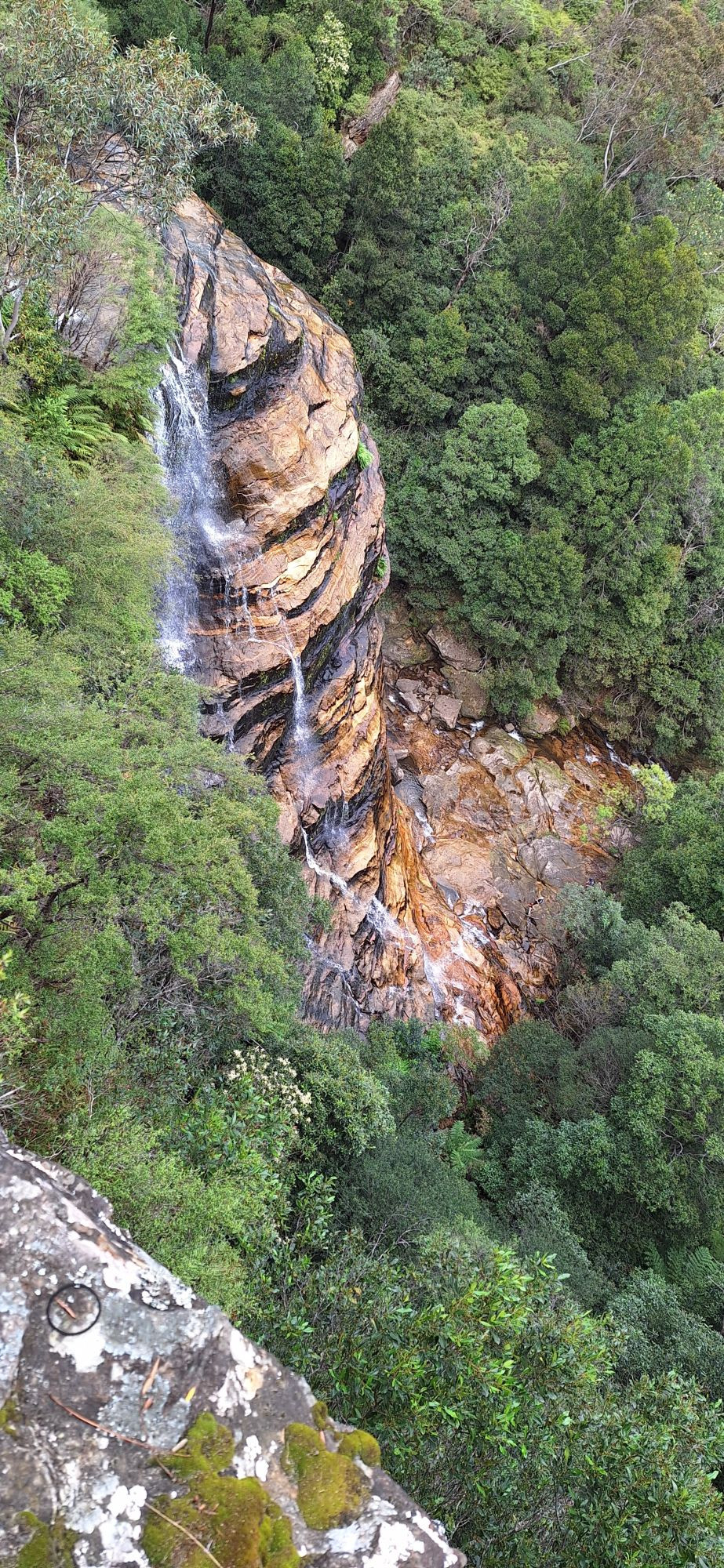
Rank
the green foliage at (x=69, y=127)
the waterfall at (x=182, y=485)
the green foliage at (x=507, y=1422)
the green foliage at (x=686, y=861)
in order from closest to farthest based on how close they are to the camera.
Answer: the green foliage at (x=507, y=1422) < the green foliage at (x=69, y=127) < the waterfall at (x=182, y=485) < the green foliage at (x=686, y=861)

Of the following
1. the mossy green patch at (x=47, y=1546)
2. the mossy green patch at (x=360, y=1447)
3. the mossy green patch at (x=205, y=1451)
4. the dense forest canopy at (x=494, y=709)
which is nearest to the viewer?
the mossy green patch at (x=47, y=1546)

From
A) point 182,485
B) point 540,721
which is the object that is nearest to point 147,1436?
point 182,485

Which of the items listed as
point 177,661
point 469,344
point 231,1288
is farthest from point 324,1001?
point 469,344

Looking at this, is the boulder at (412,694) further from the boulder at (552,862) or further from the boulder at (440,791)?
the boulder at (552,862)

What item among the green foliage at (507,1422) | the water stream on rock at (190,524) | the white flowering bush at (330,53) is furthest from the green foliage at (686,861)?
the white flowering bush at (330,53)

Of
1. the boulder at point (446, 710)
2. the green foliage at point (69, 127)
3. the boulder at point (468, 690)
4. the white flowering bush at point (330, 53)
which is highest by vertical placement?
the white flowering bush at point (330, 53)

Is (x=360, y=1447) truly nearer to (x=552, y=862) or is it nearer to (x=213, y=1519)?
(x=213, y=1519)

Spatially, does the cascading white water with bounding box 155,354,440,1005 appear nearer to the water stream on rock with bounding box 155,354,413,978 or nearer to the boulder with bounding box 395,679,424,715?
the water stream on rock with bounding box 155,354,413,978
